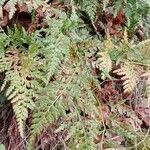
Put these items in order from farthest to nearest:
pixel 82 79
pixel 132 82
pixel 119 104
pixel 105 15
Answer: pixel 105 15
pixel 119 104
pixel 82 79
pixel 132 82

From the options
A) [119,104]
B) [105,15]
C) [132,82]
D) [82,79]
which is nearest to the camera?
[132,82]

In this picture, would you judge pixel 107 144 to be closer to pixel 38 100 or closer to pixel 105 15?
pixel 38 100

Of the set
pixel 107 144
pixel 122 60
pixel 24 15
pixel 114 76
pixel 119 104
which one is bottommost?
pixel 107 144

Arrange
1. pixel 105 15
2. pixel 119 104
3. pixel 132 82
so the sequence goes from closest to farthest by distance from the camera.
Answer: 1. pixel 132 82
2. pixel 119 104
3. pixel 105 15

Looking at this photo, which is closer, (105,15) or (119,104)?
(119,104)

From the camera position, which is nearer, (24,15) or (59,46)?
(59,46)


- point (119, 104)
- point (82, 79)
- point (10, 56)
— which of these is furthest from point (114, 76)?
point (10, 56)

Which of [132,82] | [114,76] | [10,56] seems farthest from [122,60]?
[10,56]

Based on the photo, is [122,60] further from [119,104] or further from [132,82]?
[119,104]

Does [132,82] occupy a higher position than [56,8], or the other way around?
[56,8]
